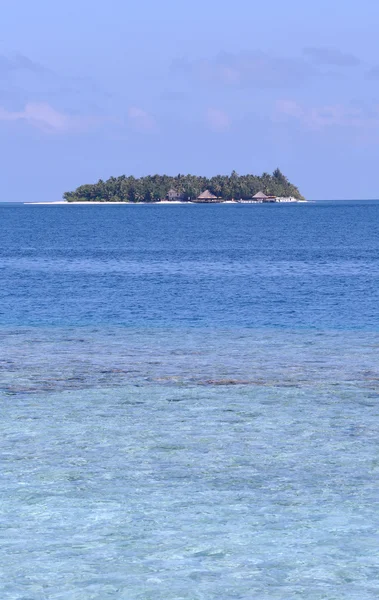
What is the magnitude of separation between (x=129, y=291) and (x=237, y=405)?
32.8m

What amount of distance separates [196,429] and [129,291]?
34926 mm

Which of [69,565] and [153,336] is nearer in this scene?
[69,565]

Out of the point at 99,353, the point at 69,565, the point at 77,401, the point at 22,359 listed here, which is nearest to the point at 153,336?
the point at 99,353

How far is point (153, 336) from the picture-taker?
110 ft

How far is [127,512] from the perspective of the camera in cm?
1314

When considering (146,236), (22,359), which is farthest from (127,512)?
(146,236)

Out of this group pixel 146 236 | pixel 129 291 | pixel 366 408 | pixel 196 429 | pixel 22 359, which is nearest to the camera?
pixel 196 429

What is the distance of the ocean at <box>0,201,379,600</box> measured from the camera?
11.1 meters

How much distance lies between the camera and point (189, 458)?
1591 cm

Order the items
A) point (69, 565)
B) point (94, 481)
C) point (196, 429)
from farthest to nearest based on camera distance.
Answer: point (196, 429) < point (94, 481) < point (69, 565)

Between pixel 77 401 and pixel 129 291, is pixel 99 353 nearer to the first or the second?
pixel 77 401

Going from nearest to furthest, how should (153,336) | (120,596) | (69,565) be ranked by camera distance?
(120,596), (69,565), (153,336)

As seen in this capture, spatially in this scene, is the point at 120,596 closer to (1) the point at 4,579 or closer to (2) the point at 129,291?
(1) the point at 4,579

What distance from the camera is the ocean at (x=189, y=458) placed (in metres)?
11.1
